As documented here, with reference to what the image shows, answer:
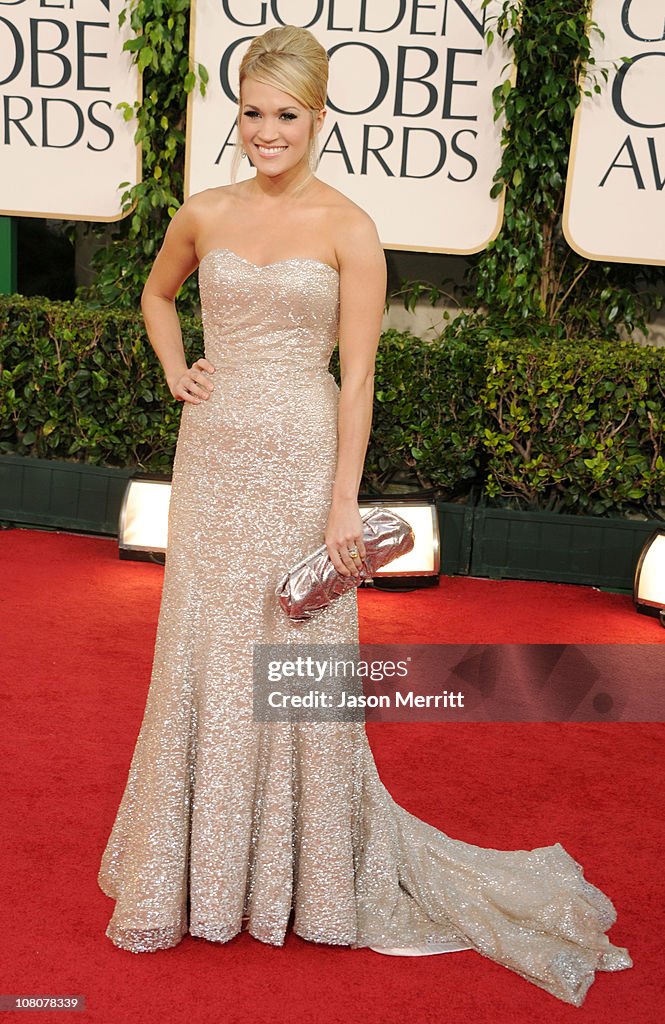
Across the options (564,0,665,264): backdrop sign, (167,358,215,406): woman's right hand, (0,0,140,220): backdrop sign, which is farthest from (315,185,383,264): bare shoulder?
(0,0,140,220): backdrop sign

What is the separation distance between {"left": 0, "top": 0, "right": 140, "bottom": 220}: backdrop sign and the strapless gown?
4042 millimetres

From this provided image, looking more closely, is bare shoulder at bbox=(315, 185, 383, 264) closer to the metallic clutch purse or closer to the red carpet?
the metallic clutch purse

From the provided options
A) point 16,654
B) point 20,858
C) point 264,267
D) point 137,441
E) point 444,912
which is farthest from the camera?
point 137,441

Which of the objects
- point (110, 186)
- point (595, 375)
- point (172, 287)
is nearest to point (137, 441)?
point (110, 186)

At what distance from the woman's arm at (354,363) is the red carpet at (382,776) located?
0.92 metres

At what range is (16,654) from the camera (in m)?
4.34

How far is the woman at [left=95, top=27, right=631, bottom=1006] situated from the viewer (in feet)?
7.94

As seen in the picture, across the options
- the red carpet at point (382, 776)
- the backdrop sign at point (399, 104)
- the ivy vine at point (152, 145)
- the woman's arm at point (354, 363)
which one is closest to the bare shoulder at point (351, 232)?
the woman's arm at point (354, 363)

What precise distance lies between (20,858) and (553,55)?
468 centimetres

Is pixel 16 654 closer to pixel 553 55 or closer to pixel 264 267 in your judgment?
pixel 264 267

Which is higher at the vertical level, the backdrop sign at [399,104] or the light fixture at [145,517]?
the backdrop sign at [399,104]

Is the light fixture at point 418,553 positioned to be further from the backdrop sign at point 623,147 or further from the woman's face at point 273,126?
the woman's face at point 273,126

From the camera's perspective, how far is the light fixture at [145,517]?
5531mm

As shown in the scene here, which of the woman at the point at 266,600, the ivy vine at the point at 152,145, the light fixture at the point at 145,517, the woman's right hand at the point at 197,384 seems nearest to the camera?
the woman at the point at 266,600
